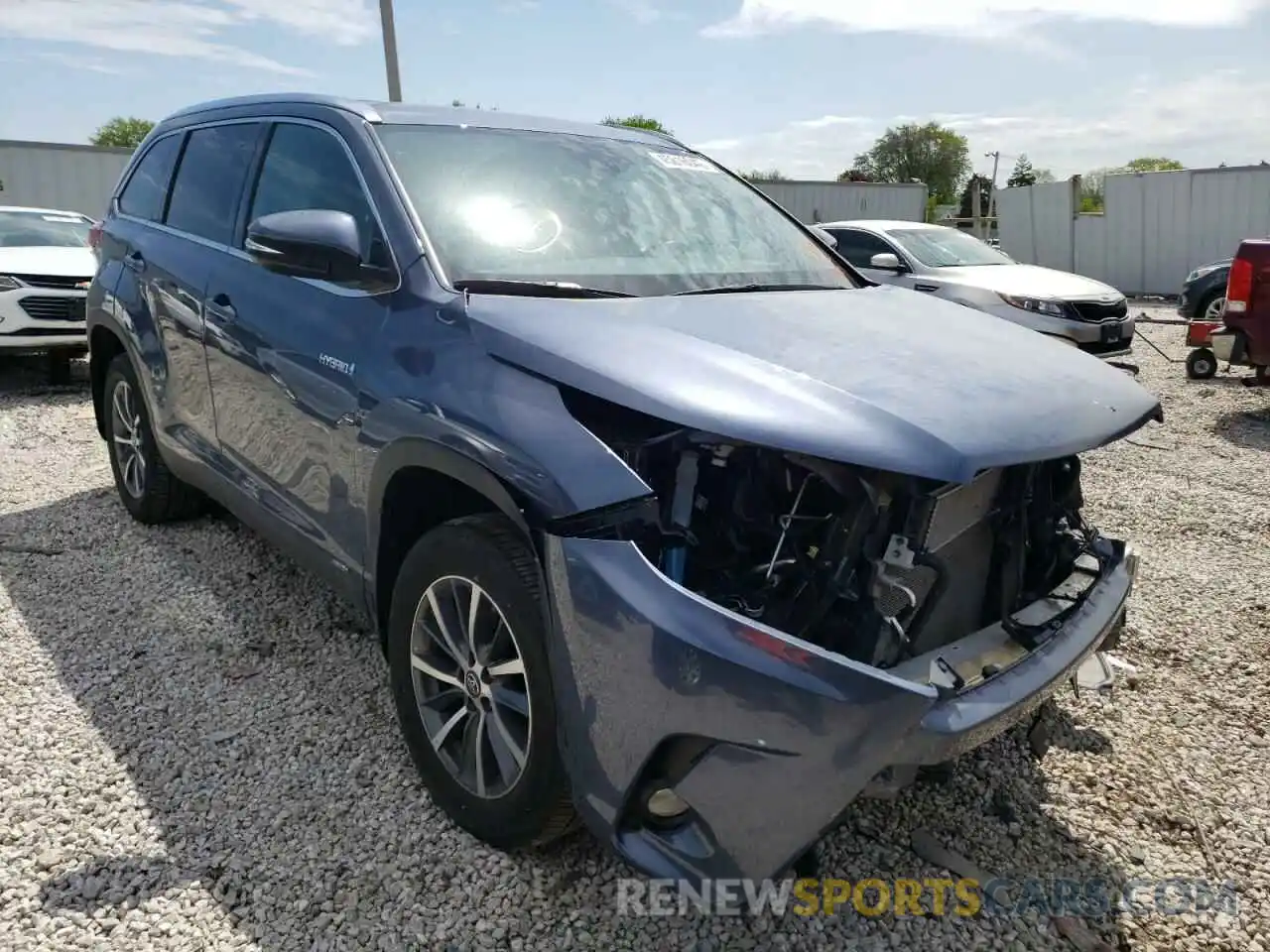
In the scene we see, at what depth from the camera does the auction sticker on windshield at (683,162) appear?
3484 mm

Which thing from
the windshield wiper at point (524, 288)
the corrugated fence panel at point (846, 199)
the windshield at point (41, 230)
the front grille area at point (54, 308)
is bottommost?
the windshield wiper at point (524, 288)

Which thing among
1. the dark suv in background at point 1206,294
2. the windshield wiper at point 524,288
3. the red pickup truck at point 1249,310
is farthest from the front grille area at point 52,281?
the dark suv in background at point 1206,294

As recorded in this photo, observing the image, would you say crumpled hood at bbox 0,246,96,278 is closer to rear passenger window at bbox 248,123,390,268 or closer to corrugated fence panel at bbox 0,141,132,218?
rear passenger window at bbox 248,123,390,268

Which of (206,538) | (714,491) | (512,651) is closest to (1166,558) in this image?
(714,491)

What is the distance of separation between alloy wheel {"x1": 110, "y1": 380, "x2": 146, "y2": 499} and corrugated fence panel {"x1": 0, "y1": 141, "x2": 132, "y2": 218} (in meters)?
14.0

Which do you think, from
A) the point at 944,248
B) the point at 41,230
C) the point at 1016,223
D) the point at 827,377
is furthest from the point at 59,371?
the point at 1016,223

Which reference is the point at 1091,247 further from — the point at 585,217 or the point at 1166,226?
the point at 585,217

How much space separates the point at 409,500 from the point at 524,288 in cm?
64

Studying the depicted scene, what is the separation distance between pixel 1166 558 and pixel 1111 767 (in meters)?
2.03

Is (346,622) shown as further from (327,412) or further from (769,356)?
(769,356)

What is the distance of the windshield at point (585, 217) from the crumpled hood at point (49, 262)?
6.98m

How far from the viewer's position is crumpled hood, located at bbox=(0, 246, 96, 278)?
8.70 m

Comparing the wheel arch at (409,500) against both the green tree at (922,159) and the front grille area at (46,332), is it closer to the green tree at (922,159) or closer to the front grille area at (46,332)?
the front grille area at (46,332)

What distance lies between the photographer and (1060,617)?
2.33 m
